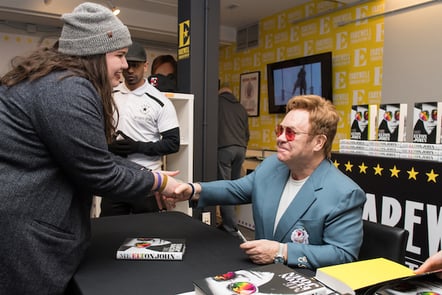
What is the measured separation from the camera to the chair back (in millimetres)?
1263

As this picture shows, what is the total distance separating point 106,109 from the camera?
1248mm

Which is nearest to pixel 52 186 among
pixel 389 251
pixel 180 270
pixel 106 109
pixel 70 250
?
pixel 70 250

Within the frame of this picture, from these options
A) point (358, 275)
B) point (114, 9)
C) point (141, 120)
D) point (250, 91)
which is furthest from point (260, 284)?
point (250, 91)

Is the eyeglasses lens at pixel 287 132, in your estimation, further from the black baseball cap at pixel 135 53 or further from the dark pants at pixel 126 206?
the black baseball cap at pixel 135 53

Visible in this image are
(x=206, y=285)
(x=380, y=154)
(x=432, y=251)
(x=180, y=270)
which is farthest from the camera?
(x=380, y=154)

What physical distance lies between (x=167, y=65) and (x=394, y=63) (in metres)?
2.48

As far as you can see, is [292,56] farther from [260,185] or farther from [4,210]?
[4,210]

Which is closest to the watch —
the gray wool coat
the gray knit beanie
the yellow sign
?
the gray wool coat

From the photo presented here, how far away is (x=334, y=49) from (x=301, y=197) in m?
3.90

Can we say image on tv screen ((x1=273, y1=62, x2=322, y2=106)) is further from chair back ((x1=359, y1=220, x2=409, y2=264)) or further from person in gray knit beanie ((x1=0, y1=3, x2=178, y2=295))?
person in gray knit beanie ((x1=0, y1=3, x2=178, y2=295))

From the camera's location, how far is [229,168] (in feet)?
14.6

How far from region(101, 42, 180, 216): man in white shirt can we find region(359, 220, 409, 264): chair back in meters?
1.32

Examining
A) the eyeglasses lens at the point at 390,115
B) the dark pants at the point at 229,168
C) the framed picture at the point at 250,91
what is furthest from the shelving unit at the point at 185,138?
the framed picture at the point at 250,91

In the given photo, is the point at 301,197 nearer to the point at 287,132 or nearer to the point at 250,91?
the point at 287,132
